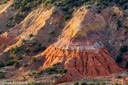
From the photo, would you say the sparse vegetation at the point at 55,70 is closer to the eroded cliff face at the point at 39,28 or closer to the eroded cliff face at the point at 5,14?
the eroded cliff face at the point at 39,28

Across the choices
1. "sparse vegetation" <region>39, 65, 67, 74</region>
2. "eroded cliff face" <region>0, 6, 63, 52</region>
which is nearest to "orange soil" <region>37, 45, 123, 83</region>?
"sparse vegetation" <region>39, 65, 67, 74</region>

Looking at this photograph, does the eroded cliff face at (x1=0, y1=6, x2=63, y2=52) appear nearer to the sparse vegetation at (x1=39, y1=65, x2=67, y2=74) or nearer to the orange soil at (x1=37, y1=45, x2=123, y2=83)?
the orange soil at (x1=37, y1=45, x2=123, y2=83)

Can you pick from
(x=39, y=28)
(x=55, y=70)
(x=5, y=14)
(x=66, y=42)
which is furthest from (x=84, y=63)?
(x=5, y=14)

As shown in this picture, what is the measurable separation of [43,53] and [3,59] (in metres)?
6.24

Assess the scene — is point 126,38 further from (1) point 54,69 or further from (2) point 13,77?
(2) point 13,77

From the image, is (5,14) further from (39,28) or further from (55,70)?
(55,70)

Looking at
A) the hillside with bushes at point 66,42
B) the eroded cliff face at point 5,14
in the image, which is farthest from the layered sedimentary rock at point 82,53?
the eroded cliff face at point 5,14

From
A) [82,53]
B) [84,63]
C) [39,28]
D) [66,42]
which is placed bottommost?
[84,63]

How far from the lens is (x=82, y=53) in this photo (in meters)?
70.2

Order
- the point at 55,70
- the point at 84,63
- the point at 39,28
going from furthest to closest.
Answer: the point at 39,28, the point at 84,63, the point at 55,70

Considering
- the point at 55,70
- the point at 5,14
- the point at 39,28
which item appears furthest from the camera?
the point at 5,14

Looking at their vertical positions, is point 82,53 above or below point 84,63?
above

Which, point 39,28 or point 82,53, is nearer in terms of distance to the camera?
point 82,53

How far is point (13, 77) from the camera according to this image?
Answer: 69375 mm
